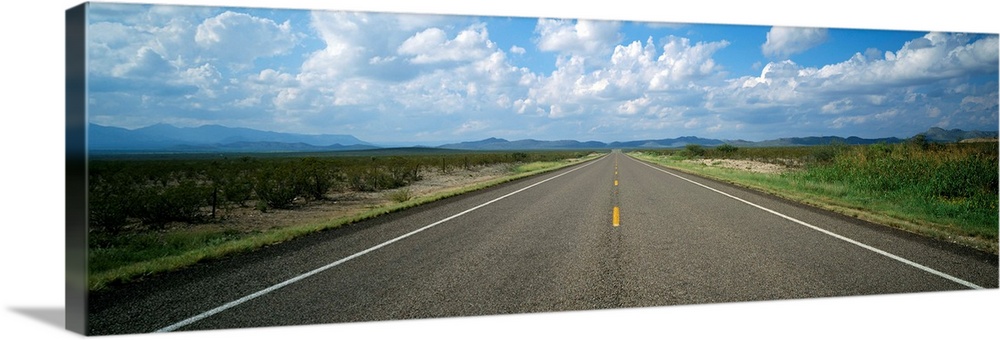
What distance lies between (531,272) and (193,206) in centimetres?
1007

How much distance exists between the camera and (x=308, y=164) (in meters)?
16.9

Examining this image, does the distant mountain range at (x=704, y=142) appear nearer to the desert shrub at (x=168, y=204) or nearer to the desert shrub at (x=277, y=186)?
the desert shrub at (x=168, y=204)

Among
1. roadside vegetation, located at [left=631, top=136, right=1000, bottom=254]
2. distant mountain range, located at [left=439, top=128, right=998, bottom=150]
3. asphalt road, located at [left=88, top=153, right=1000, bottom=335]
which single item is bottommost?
asphalt road, located at [left=88, top=153, right=1000, bottom=335]

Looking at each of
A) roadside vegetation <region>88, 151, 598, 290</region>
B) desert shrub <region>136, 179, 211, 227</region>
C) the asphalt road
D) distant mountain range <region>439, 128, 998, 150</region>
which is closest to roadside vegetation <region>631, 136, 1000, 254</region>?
distant mountain range <region>439, 128, 998, 150</region>

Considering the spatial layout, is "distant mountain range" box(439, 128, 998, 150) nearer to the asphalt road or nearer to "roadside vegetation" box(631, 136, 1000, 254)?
"roadside vegetation" box(631, 136, 1000, 254)

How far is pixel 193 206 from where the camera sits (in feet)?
41.0

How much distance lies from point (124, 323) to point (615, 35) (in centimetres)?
643

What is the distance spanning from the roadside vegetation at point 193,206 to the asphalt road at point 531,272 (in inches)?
32.7

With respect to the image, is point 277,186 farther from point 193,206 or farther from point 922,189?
point 922,189

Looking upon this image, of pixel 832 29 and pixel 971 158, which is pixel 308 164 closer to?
pixel 832 29

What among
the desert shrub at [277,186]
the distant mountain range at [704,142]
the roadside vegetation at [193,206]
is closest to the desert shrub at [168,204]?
the roadside vegetation at [193,206]

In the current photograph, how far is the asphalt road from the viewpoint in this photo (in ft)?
16.0

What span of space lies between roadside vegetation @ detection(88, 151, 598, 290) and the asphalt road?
2.72 feet

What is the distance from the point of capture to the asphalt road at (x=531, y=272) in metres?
4.86
